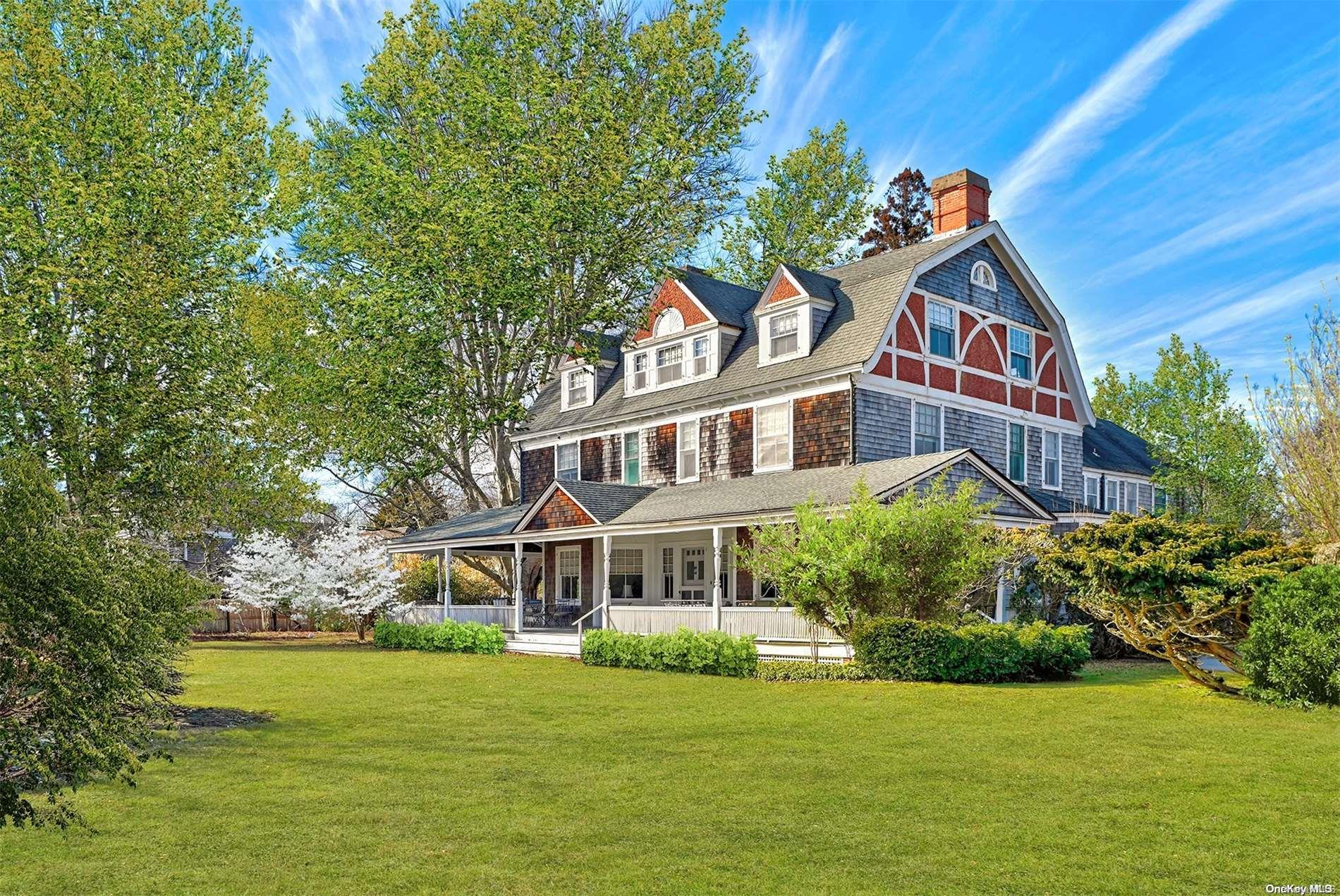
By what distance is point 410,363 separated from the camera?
34.5 meters

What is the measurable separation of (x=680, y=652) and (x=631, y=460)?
1172cm

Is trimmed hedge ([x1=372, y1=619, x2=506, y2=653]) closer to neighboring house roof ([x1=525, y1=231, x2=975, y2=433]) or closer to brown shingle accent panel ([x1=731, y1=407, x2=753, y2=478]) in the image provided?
neighboring house roof ([x1=525, y1=231, x2=975, y2=433])

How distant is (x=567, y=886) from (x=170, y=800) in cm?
461

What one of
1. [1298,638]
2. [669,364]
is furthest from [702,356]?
[1298,638]

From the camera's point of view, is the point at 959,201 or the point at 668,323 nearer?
the point at 959,201

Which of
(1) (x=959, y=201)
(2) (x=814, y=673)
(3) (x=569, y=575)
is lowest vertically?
(2) (x=814, y=673)

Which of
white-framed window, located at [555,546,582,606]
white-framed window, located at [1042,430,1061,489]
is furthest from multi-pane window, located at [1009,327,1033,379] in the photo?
white-framed window, located at [555,546,582,606]

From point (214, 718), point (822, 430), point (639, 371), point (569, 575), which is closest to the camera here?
point (214, 718)

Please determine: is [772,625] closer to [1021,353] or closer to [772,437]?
[772,437]

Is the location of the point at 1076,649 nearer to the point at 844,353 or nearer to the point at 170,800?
the point at 844,353

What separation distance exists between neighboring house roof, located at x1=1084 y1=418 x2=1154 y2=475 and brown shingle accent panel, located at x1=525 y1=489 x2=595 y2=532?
21509mm

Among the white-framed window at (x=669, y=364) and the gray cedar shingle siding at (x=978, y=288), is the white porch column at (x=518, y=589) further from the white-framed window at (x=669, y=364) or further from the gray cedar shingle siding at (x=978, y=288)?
the gray cedar shingle siding at (x=978, y=288)

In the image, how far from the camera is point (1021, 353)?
29.9 m

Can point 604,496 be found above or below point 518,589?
above
